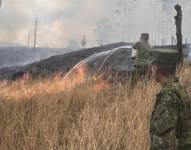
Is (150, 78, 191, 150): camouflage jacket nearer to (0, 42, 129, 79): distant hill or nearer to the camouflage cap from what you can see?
the camouflage cap

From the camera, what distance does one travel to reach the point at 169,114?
13.0 feet

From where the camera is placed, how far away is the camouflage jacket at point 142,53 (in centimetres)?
1196

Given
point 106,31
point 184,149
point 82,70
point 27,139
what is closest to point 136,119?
point 27,139

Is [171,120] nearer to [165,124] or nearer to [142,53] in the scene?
[165,124]

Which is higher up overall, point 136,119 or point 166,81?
point 166,81

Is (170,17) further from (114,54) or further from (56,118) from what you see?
(56,118)

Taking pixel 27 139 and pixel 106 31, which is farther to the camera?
pixel 106 31

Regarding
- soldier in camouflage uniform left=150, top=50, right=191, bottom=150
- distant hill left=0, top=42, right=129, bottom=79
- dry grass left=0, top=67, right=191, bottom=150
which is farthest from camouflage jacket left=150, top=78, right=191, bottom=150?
distant hill left=0, top=42, right=129, bottom=79

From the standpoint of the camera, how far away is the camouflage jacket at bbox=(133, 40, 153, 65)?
12.0 meters

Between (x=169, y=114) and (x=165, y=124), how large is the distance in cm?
8

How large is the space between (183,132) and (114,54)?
54.2ft

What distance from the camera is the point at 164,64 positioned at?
410 cm

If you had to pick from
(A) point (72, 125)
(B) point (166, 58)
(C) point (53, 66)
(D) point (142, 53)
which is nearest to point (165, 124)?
(B) point (166, 58)

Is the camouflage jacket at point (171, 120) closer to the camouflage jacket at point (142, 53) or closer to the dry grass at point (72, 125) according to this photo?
the dry grass at point (72, 125)
